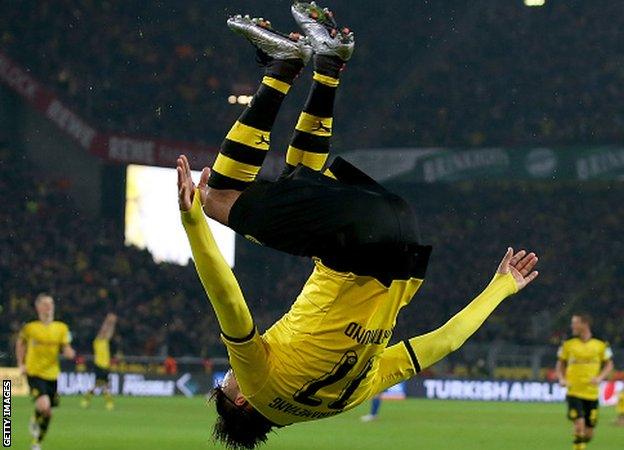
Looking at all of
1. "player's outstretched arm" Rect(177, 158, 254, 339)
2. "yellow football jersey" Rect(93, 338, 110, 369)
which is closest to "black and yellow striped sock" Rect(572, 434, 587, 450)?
"player's outstretched arm" Rect(177, 158, 254, 339)

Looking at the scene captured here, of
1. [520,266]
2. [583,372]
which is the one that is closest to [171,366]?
[583,372]

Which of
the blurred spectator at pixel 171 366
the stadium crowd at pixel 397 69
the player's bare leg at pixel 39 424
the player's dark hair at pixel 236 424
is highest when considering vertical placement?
the stadium crowd at pixel 397 69

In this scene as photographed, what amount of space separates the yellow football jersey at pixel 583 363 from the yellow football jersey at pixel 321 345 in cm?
1290

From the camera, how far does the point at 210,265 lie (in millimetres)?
6195

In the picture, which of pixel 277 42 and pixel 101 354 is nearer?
pixel 277 42

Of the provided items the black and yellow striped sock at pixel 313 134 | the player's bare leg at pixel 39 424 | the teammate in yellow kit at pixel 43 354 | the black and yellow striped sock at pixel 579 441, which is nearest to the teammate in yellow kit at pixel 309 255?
the black and yellow striped sock at pixel 313 134

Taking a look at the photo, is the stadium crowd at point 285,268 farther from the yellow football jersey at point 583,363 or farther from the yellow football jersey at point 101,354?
the yellow football jersey at point 583,363

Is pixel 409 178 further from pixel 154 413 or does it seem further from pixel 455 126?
pixel 154 413

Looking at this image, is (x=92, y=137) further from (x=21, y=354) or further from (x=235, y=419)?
(x=235, y=419)

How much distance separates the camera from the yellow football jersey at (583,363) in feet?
63.3

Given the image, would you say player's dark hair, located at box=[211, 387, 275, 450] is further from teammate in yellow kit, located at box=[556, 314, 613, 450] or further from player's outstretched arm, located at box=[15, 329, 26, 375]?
teammate in yellow kit, located at box=[556, 314, 613, 450]

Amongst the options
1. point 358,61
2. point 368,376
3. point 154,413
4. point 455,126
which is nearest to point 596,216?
point 455,126

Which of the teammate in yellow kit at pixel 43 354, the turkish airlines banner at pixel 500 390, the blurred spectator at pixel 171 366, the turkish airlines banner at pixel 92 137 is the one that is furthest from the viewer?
the turkish airlines banner at pixel 92 137

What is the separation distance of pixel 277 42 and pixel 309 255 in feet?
3.95
